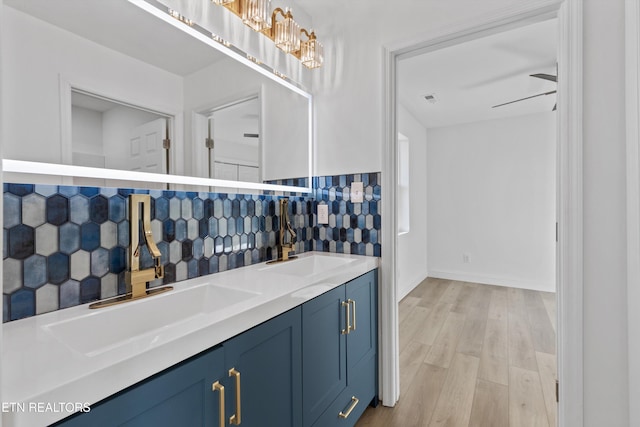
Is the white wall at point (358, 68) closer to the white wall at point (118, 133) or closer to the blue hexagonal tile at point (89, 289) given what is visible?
the white wall at point (118, 133)

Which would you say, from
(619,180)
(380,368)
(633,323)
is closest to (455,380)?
(380,368)

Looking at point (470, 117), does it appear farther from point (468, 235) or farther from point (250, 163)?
point (250, 163)

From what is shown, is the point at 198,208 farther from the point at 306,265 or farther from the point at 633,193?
the point at 633,193

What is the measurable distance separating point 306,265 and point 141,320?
3.18 feet

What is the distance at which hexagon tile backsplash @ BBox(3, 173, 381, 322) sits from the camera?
866 millimetres

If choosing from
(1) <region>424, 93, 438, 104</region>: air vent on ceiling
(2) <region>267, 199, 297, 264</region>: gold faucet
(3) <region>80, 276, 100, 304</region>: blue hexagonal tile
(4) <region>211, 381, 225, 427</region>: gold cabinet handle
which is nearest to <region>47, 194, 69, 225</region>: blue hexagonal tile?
(3) <region>80, 276, 100, 304</region>: blue hexagonal tile

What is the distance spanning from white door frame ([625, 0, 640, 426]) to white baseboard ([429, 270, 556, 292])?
3.37 m

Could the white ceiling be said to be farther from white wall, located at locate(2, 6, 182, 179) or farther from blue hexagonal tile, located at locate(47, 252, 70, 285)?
blue hexagonal tile, located at locate(47, 252, 70, 285)

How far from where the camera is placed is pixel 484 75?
9.74 feet

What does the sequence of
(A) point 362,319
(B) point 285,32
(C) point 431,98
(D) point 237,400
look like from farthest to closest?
(C) point 431,98 → (B) point 285,32 → (A) point 362,319 → (D) point 237,400

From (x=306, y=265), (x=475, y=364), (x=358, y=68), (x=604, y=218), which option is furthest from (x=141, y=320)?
(x=475, y=364)

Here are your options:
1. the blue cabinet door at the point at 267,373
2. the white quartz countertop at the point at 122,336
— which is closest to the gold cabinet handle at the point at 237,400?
the blue cabinet door at the point at 267,373

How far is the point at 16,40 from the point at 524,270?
5224mm

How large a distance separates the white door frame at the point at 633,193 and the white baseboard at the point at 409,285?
8.39ft
